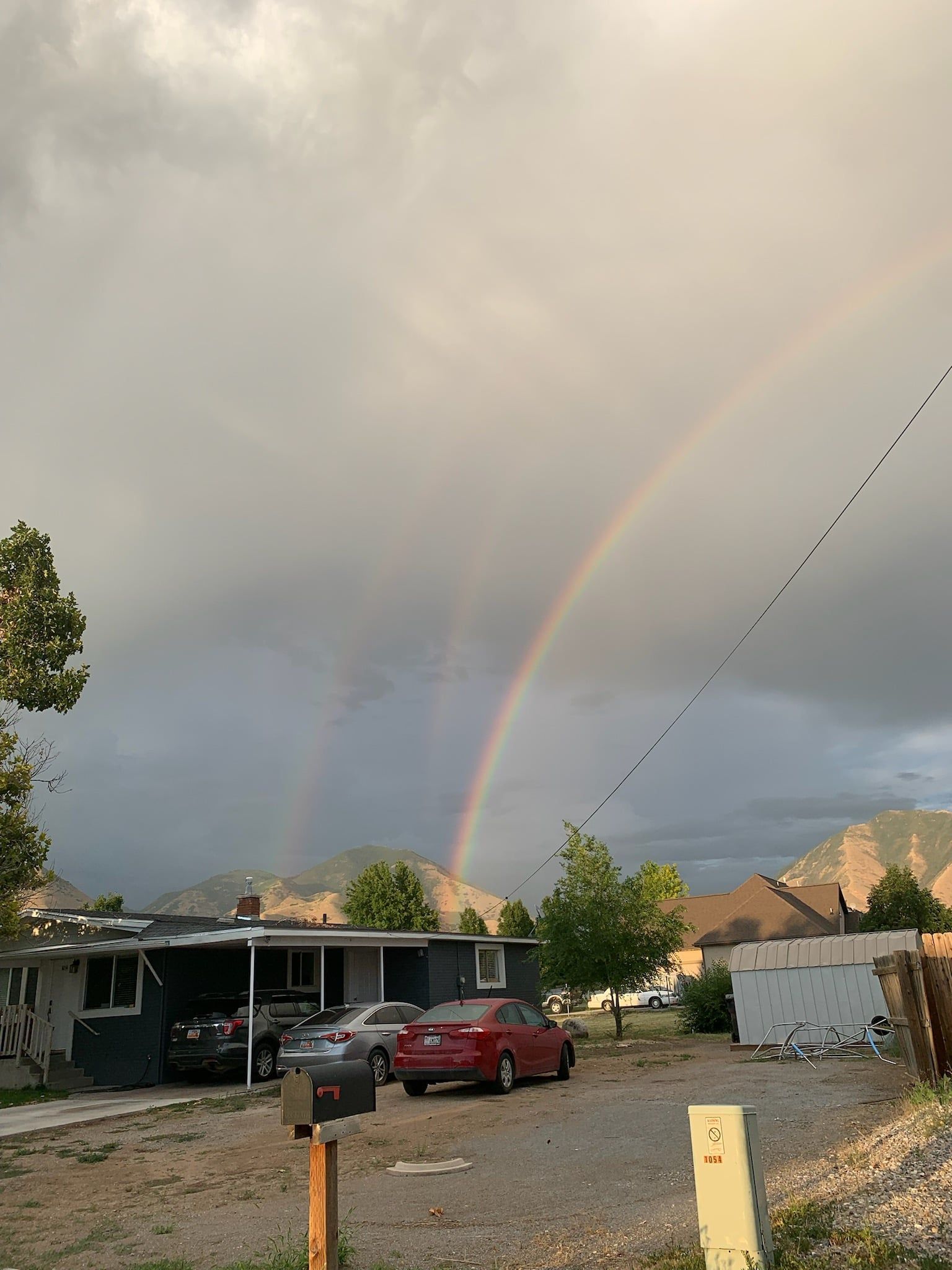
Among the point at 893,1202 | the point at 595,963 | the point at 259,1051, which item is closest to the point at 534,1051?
the point at 259,1051

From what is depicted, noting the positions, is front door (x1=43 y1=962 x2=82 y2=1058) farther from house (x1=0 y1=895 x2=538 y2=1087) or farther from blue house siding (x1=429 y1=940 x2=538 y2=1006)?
blue house siding (x1=429 y1=940 x2=538 y2=1006)

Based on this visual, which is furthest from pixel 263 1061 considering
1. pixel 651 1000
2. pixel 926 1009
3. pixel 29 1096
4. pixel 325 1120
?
pixel 651 1000

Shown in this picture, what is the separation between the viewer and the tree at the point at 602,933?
1114 inches

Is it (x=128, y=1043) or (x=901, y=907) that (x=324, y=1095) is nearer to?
(x=128, y=1043)

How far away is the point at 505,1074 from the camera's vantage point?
1484 cm

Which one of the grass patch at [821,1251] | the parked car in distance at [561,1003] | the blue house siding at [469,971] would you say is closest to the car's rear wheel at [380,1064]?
the blue house siding at [469,971]

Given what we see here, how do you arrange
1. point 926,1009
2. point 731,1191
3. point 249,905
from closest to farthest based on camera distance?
point 731,1191 < point 926,1009 < point 249,905

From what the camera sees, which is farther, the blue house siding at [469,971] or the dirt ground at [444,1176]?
the blue house siding at [469,971]

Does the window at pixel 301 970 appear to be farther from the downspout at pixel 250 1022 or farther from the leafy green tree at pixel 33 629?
the leafy green tree at pixel 33 629

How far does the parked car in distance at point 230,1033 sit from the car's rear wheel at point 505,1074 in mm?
6250

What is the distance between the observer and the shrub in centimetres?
2767

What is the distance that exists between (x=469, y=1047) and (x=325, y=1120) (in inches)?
389

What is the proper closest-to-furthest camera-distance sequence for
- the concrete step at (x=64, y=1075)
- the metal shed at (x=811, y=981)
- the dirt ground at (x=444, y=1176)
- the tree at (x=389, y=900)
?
the dirt ground at (x=444, y=1176) → the metal shed at (x=811, y=981) → the concrete step at (x=64, y=1075) → the tree at (x=389, y=900)

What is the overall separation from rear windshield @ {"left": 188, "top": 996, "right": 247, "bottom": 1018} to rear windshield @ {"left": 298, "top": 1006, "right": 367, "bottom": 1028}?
261cm
